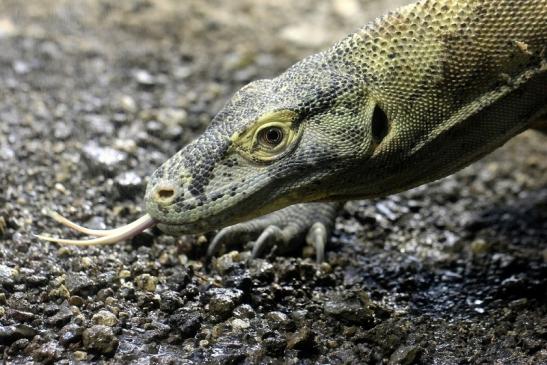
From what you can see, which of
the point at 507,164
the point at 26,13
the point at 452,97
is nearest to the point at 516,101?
the point at 452,97

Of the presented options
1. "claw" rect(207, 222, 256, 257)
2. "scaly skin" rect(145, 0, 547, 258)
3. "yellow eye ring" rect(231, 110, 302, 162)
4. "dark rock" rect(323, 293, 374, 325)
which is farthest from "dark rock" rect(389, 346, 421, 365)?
"claw" rect(207, 222, 256, 257)

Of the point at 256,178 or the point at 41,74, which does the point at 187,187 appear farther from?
the point at 41,74

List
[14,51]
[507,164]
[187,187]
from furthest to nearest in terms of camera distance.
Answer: [14,51] → [507,164] → [187,187]

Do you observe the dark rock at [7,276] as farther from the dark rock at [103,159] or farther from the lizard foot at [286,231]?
the dark rock at [103,159]

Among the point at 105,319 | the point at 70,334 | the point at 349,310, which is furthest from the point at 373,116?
the point at 70,334

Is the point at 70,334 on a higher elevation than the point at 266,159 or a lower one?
lower

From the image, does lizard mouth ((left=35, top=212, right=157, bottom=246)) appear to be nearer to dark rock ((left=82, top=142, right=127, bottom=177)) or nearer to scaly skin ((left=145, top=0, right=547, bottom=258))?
scaly skin ((left=145, top=0, right=547, bottom=258))

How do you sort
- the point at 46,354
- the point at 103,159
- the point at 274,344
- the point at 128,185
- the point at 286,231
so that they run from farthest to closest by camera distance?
the point at 103,159, the point at 128,185, the point at 286,231, the point at 274,344, the point at 46,354

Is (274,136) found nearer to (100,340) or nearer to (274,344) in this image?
(274,344)
